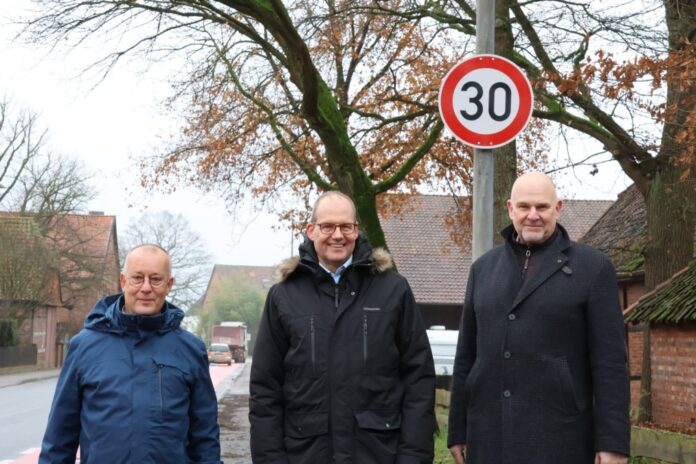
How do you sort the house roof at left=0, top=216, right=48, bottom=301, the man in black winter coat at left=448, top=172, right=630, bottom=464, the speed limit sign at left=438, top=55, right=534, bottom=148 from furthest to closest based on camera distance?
1. the house roof at left=0, top=216, right=48, bottom=301
2. the speed limit sign at left=438, top=55, right=534, bottom=148
3. the man in black winter coat at left=448, top=172, right=630, bottom=464

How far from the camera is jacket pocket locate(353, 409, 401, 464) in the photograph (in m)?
4.51

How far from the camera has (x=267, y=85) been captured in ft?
63.5

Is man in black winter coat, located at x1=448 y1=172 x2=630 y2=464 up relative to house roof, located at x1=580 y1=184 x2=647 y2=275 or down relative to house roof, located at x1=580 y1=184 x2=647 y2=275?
down

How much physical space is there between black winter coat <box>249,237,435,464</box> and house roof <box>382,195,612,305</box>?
32.4 m

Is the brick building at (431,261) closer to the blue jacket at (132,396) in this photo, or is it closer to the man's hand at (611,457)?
the man's hand at (611,457)

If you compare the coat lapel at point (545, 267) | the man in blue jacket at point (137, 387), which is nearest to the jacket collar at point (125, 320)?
the man in blue jacket at point (137, 387)

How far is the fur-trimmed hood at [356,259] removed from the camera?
15.7 ft

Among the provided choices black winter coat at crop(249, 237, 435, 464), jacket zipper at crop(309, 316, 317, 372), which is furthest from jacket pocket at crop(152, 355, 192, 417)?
jacket zipper at crop(309, 316, 317, 372)

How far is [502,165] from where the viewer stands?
1190 centimetres

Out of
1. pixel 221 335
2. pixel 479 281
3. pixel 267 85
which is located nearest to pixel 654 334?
pixel 267 85

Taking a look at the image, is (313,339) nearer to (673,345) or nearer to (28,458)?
(28,458)

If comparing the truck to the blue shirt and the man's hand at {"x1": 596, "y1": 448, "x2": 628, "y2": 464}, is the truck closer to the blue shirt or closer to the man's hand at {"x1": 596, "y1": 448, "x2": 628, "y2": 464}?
the blue shirt

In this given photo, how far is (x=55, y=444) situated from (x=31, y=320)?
5459 cm

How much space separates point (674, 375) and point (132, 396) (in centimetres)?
1193
